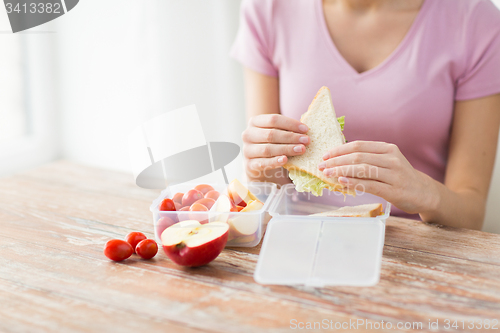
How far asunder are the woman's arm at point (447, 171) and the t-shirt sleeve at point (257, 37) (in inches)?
22.0

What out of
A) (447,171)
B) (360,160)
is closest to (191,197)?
(360,160)

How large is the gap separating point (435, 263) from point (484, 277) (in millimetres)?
83

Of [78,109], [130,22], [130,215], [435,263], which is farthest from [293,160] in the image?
[78,109]

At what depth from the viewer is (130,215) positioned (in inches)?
43.2

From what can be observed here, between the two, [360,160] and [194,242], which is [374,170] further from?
[194,242]

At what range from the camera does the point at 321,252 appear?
2.45 ft

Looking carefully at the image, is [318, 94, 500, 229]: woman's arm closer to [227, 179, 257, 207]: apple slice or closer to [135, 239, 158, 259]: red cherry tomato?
[227, 179, 257, 207]: apple slice

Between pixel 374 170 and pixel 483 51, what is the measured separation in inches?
21.8

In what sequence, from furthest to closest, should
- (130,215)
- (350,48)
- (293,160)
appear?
1. (350,48)
2. (130,215)
3. (293,160)

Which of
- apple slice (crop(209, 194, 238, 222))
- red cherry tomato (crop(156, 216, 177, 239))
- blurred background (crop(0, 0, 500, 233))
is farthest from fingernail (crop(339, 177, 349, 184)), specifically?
blurred background (crop(0, 0, 500, 233))

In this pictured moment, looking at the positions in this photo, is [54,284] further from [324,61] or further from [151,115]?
[151,115]

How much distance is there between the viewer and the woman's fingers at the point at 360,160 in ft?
2.74

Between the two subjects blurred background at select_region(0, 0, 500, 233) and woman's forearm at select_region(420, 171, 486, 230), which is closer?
woman's forearm at select_region(420, 171, 486, 230)

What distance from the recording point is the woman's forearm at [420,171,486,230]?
0.98 meters
